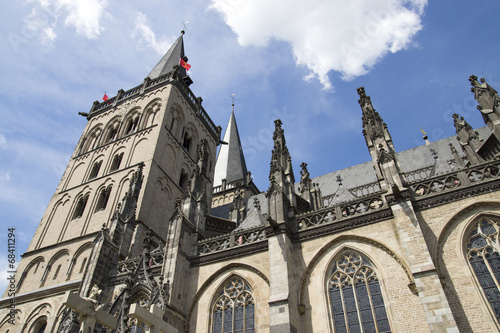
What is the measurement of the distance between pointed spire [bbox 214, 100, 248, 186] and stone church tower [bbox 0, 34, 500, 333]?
11.9 metres

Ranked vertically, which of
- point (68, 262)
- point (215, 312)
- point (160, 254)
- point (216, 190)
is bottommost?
point (215, 312)

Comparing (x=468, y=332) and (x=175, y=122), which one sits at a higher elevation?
(x=175, y=122)

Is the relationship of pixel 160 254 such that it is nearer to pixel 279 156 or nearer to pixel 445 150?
pixel 279 156

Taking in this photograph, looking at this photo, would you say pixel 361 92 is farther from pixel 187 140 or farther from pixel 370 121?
pixel 187 140

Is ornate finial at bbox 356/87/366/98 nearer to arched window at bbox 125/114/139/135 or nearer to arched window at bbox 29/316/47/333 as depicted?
arched window at bbox 125/114/139/135

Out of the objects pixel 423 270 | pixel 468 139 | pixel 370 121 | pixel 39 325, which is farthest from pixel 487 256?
pixel 39 325

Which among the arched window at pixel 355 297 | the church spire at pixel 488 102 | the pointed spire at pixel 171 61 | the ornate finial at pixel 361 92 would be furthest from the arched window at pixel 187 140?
the church spire at pixel 488 102

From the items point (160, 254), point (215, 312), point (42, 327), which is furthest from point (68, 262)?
point (215, 312)

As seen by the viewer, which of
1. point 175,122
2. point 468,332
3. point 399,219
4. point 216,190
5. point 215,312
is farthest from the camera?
point 216,190

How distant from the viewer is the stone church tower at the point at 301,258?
788cm

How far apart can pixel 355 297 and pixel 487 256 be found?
3113 mm

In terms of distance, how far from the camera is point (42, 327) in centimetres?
1432

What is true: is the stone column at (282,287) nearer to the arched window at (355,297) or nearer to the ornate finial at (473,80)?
the arched window at (355,297)

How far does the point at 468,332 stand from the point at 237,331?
555 cm
